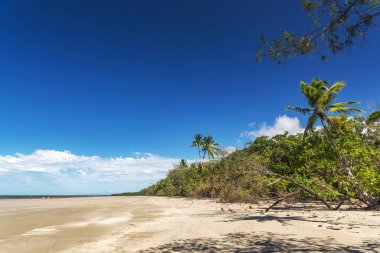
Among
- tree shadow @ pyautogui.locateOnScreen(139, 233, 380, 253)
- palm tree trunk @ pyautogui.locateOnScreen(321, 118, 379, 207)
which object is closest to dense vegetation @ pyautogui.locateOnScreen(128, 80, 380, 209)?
palm tree trunk @ pyautogui.locateOnScreen(321, 118, 379, 207)

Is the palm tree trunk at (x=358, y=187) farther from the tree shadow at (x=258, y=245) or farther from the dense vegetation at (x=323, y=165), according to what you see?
the tree shadow at (x=258, y=245)

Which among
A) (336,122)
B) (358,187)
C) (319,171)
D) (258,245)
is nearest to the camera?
(258,245)

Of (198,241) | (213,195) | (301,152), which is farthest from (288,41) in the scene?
(213,195)

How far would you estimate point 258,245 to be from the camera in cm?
810

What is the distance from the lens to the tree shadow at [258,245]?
292 inches

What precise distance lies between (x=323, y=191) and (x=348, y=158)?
279cm

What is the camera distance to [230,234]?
998 centimetres

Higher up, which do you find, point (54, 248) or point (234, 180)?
point (234, 180)

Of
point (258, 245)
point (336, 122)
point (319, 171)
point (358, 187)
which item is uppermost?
point (336, 122)

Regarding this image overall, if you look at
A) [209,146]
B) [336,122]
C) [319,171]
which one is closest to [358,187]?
[319,171]

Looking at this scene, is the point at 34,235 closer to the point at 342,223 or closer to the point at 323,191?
the point at 342,223

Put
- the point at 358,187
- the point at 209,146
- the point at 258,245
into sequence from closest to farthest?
the point at 258,245 < the point at 358,187 < the point at 209,146

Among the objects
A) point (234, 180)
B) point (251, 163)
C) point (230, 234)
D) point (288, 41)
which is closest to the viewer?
point (288, 41)

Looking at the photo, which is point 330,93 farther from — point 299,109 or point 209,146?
point 209,146
